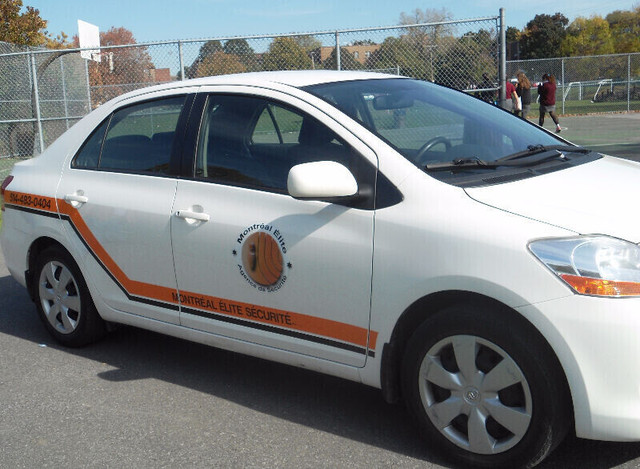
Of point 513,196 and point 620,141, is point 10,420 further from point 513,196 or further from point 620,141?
point 620,141

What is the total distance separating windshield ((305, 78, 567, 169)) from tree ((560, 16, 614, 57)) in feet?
292

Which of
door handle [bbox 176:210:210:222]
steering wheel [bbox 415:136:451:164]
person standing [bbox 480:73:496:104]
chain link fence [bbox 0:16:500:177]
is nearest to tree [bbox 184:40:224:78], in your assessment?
chain link fence [bbox 0:16:500:177]

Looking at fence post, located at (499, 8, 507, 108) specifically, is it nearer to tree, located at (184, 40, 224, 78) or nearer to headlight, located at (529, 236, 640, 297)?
tree, located at (184, 40, 224, 78)

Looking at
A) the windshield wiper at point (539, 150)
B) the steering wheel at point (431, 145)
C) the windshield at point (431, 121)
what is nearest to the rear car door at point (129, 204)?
the windshield at point (431, 121)

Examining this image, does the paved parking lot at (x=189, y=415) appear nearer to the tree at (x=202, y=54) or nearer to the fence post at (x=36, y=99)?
the tree at (x=202, y=54)

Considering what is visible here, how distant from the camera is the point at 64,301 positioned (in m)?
5.03

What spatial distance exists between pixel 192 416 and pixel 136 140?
1.69 meters

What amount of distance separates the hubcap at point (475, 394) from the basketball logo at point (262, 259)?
87 cm

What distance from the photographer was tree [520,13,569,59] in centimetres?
9400

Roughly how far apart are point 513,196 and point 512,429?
928 mm

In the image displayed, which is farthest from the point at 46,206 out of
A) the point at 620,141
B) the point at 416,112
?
the point at 620,141

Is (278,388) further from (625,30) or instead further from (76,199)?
(625,30)

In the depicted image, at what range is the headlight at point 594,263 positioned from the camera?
2.85 metres

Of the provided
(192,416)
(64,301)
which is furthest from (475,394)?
(64,301)
